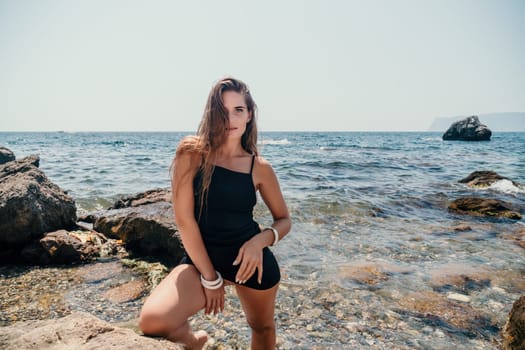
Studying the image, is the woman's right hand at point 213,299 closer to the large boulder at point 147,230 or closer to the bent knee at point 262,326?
the bent knee at point 262,326

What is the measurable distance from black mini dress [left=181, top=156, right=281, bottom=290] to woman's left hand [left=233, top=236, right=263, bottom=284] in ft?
0.49

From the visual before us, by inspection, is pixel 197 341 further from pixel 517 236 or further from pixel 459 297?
pixel 517 236

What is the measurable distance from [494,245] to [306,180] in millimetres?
9914

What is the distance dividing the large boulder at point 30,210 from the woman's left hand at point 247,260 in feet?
17.7

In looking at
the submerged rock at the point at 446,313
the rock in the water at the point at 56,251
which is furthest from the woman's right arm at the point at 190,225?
the rock in the water at the point at 56,251

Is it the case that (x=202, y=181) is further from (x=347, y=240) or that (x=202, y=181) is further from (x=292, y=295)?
(x=347, y=240)

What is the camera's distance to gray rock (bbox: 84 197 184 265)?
6391mm

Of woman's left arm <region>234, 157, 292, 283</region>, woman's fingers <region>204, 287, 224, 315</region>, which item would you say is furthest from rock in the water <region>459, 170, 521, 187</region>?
woman's fingers <region>204, 287, 224, 315</region>

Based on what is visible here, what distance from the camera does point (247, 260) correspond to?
9.11 feet

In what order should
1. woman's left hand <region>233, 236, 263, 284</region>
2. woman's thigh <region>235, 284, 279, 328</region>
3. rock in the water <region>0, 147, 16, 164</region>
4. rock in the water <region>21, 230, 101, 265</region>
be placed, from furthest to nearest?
rock in the water <region>0, 147, 16, 164</region>, rock in the water <region>21, 230, 101, 265</region>, woman's thigh <region>235, 284, 279, 328</region>, woman's left hand <region>233, 236, 263, 284</region>

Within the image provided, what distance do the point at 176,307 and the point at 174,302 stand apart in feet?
0.13

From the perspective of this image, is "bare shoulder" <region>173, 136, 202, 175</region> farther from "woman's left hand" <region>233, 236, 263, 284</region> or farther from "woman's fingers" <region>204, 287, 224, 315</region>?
"woman's fingers" <region>204, 287, 224, 315</region>

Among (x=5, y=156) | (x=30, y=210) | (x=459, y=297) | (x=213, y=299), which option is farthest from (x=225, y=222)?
(x=5, y=156)

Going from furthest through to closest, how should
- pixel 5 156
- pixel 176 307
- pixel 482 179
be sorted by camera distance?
1. pixel 5 156
2. pixel 482 179
3. pixel 176 307
